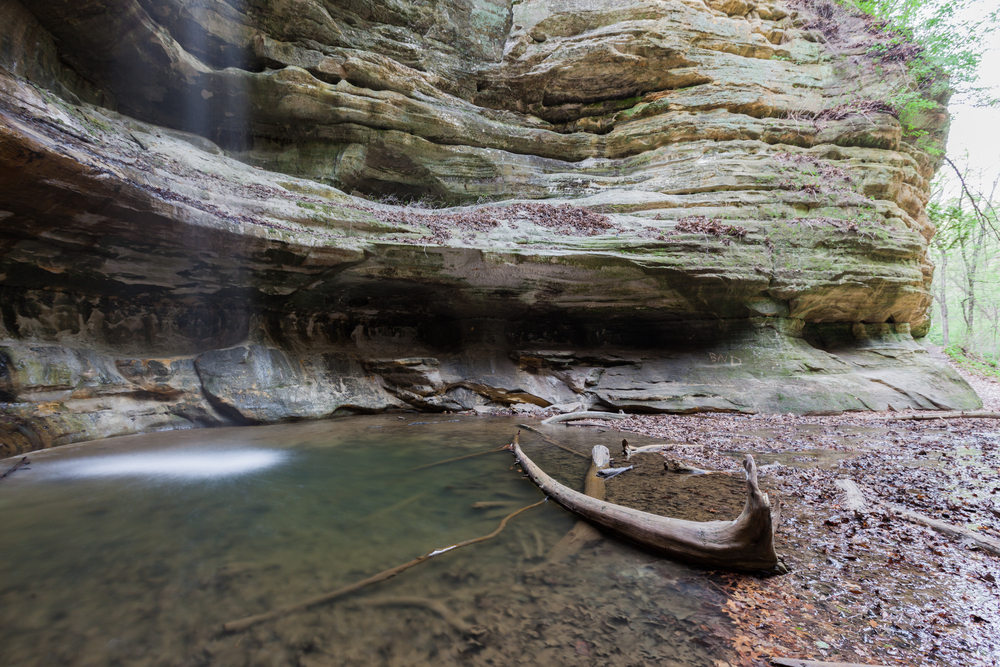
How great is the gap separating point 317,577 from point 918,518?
15.1 feet

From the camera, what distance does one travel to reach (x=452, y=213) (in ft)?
33.5

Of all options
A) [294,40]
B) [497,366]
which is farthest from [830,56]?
[294,40]

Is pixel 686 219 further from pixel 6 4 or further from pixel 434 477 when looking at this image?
pixel 6 4

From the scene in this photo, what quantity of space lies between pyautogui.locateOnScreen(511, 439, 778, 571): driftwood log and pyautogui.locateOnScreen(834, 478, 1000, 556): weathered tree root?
5.04 ft

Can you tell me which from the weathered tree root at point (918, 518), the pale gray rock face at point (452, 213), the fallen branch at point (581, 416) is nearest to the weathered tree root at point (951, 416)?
the pale gray rock face at point (452, 213)

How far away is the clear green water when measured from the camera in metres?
1.97

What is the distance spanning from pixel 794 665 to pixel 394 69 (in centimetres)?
1403

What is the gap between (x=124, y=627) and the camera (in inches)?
83.4

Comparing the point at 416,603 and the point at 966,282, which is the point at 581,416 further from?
the point at 966,282

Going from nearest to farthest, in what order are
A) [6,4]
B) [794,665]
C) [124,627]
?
[794,665] → [124,627] → [6,4]

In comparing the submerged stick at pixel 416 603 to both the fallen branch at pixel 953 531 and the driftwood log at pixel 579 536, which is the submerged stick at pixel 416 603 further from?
the fallen branch at pixel 953 531

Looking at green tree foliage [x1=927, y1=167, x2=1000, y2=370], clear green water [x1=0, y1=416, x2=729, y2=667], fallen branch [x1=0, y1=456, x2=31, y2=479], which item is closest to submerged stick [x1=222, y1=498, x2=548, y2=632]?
clear green water [x1=0, y1=416, x2=729, y2=667]

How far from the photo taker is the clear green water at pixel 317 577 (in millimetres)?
1974

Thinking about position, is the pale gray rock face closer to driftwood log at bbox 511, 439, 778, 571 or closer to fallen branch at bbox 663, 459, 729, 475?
fallen branch at bbox 663, 459, 729, 475
